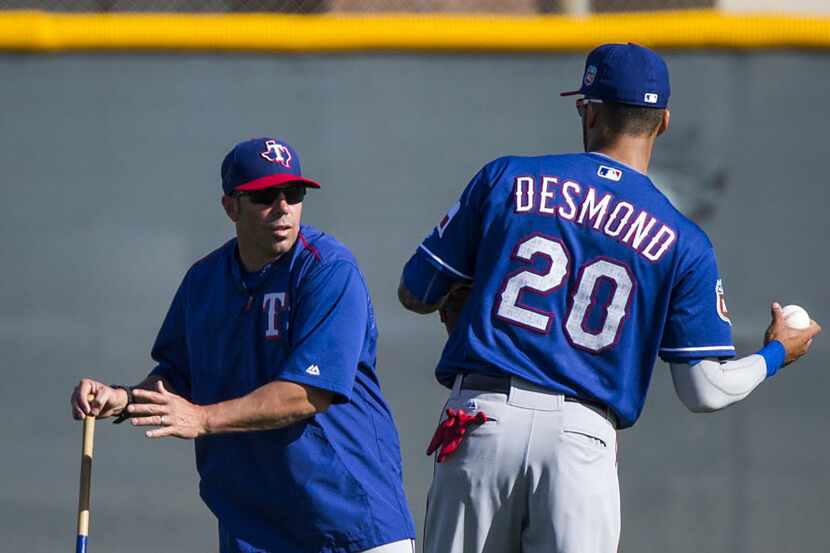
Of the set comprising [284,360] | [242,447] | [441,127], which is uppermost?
[441,127]

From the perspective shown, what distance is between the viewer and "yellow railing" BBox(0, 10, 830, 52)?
19.4 feet

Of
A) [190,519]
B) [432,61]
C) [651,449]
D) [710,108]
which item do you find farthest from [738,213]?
[190,519]

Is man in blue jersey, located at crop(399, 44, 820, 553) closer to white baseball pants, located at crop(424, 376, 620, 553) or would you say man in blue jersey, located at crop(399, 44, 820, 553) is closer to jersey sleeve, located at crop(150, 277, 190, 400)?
white baseball pants, located at crop(424, 376, 620, 553)

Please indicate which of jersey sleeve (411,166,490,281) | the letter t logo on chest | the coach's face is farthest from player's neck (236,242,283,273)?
jersey sleeve (411,166,490,281)

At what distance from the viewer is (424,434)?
594cm

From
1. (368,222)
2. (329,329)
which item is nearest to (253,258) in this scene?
(329,329)

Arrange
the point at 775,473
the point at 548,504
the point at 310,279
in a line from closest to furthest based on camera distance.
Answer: the point at 548,504
the point at 310,279
the point at 775,473

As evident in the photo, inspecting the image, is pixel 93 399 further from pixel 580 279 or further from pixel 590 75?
pixel 590 75

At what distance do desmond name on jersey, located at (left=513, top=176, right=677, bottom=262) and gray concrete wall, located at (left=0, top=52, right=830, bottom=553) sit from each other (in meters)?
2.45

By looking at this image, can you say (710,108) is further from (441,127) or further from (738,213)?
(441,127)

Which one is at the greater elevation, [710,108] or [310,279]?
[710,108]

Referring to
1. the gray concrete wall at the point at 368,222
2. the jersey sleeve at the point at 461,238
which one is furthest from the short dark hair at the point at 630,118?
the gray concrete wall at the point at 368,222

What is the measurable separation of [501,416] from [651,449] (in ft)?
8.40

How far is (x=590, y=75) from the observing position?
3.69m
